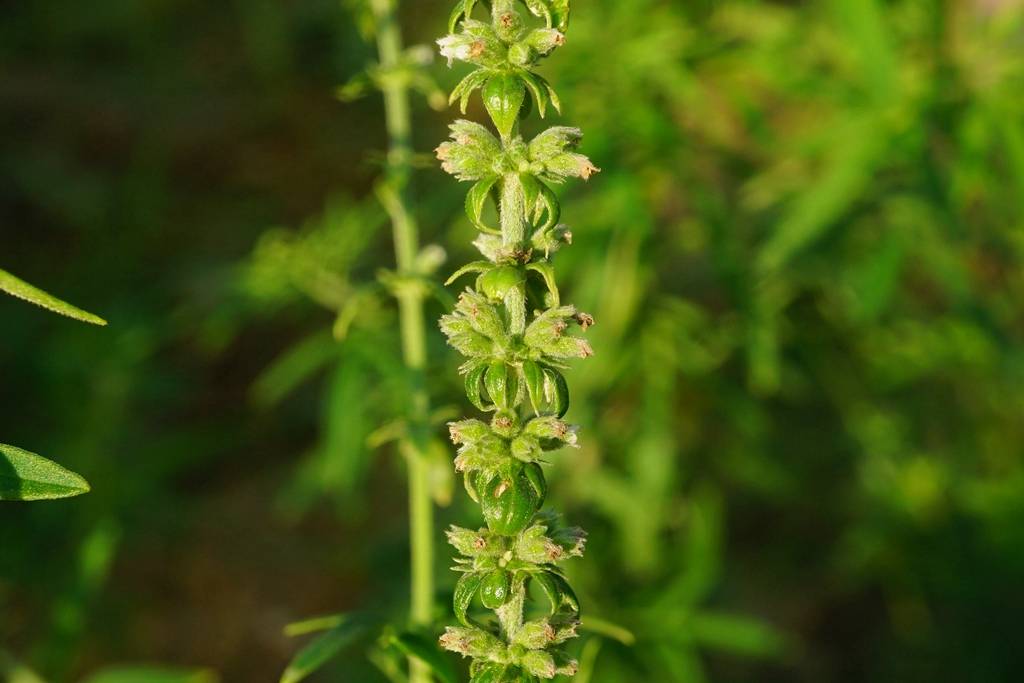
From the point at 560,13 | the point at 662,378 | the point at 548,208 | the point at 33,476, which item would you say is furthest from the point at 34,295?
the point at 662,378

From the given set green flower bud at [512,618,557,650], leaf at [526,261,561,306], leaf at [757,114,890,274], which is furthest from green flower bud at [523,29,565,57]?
leaf at [757,114,890,274]

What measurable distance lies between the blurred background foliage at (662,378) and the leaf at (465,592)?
16.4 inches

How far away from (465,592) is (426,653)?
0.26 m

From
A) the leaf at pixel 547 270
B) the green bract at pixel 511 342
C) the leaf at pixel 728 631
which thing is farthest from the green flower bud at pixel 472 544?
the leaf at pixel 728 631

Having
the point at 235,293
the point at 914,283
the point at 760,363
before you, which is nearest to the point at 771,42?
the point at 760,363

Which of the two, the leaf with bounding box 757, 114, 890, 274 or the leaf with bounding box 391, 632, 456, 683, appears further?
the leaf with bounding box 757, 114, 890, 274

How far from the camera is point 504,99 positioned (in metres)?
1.50

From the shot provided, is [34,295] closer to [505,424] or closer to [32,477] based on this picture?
[32,477]

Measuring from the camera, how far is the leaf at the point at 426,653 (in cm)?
178

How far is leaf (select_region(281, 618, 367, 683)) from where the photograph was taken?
1819 millimetres

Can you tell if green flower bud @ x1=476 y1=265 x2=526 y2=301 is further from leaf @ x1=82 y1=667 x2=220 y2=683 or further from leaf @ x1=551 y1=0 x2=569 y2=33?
leaf @ x1=82 y1=667 x2=220 y2=683

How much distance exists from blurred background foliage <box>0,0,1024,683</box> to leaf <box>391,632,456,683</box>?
0.92 ft

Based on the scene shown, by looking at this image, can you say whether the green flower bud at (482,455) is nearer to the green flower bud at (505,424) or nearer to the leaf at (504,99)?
the green flower bud at (505,424)

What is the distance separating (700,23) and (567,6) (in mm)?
2428
